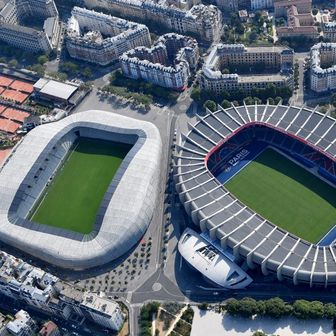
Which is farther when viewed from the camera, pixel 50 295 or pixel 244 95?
pixel 244 95

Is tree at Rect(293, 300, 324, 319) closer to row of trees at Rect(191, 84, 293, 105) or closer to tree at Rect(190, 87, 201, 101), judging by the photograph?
row of trees at Rect(191, 84, 293, 105)

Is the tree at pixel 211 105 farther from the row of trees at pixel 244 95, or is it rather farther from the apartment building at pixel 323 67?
the apartment building at pixel 323 67

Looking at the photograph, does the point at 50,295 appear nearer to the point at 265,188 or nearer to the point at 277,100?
the point at 265,188

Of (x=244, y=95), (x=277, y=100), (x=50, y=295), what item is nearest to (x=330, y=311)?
(x=50, y=295)

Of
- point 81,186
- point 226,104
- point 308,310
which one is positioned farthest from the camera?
point 226,104

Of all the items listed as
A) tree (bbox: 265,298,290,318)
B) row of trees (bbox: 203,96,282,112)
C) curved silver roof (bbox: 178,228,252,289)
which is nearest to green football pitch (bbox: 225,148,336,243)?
curved silver roof (bbox: 178,228,252,289)

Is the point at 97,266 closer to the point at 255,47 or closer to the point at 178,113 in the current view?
the point at 178,113

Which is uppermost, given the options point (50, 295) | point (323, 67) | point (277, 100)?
point (323, 67)
